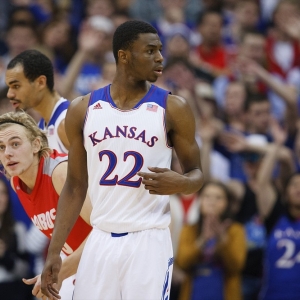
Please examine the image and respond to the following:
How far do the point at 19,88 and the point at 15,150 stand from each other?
2.66 feet

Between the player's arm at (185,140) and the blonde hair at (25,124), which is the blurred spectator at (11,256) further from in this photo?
the player's arm at (185,140)

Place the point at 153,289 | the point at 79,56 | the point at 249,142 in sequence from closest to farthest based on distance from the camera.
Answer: the point at 153,289 < the point at 249,142 < the point at 79,56

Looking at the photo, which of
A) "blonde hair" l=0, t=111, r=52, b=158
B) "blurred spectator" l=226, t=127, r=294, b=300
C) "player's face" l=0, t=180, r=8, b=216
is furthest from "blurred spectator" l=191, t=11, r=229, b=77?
"blonde hair" l=0, t=111, r=52, b=158

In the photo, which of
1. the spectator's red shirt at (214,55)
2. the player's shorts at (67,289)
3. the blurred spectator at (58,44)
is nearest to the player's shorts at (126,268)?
the player's shorts at (67,289)

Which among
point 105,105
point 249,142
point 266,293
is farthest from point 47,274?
point 249,142

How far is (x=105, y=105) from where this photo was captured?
4.32 meters

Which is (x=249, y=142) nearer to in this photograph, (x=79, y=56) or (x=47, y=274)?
(x=79, y=56)

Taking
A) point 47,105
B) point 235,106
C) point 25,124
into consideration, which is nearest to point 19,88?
point 47,105

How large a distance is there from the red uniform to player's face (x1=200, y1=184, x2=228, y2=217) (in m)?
2.73

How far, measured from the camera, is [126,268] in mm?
4207

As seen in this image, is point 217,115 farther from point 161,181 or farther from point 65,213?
point 161,181

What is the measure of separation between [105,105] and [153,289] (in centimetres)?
112

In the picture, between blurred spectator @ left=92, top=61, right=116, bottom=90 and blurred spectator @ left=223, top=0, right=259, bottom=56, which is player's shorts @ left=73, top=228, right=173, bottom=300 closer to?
blurred spectator @ left=92, top=61, right=116, bottom=90

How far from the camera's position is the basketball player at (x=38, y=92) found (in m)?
5.37
